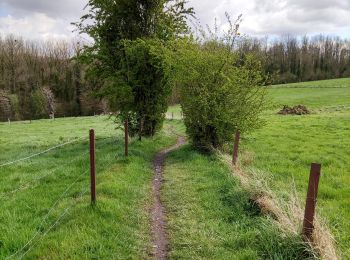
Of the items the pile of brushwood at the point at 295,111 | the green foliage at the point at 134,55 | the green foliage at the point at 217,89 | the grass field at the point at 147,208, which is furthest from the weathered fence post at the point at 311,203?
the pile of brushwood at the point at 295,111

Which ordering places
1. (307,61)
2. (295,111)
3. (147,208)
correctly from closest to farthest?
(147,208) → (295,111) → (307,61)

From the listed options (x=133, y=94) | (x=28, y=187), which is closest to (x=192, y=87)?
(x=133, y=94)

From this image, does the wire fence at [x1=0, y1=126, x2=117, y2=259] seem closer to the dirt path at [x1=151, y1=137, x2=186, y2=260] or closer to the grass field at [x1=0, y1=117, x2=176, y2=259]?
the grass field at [x1=0, y1=117, x2=176, y2=259]

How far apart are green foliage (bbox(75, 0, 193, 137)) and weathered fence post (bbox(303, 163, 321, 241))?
45.1 ft

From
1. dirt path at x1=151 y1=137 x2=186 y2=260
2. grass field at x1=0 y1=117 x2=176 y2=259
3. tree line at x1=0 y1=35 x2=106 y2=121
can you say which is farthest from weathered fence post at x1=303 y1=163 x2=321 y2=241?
tree line at x1=0 y1=35 x2=106 y2=121

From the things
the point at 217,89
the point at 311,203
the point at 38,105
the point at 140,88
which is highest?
the point at 140,88

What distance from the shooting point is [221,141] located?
51.1ft

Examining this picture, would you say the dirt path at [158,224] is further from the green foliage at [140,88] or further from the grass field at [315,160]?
the green foliage at [140,88]

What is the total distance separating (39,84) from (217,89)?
227 ft

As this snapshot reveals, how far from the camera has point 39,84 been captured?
249ft

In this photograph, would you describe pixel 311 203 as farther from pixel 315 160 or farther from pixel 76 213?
pixel 315 160

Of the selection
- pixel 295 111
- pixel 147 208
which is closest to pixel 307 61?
pixel 295 111

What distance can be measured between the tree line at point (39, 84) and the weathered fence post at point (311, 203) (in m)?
66.7

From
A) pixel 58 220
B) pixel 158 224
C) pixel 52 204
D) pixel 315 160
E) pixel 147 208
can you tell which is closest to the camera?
pixel 58 220
